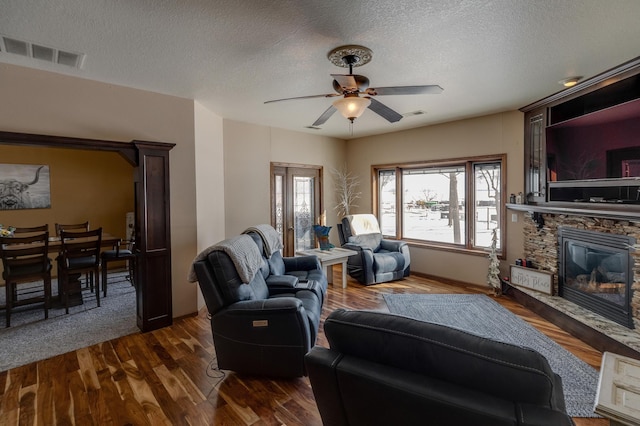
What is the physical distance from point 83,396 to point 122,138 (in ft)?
8.19

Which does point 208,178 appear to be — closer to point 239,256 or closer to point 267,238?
point 267,238

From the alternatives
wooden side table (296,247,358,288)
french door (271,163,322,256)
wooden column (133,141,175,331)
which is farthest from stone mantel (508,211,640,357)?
wooden column (133,141,175,331)

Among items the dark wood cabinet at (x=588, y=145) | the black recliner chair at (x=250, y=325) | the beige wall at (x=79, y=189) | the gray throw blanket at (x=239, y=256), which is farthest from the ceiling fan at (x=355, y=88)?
the beige wall at (x=79, y=189)

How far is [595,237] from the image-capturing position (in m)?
3.52

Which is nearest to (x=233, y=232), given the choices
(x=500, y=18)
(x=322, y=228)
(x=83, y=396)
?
(x=322, y=228)

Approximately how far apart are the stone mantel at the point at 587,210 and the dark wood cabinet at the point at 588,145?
0.04 feet

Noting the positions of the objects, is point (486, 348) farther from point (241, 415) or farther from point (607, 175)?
point (607, 175)

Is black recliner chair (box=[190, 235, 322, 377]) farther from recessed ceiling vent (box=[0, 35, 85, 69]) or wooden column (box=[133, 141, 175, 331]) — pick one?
recessed ceiling vent (box=[0, 35, 85, 69])

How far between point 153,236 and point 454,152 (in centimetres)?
468

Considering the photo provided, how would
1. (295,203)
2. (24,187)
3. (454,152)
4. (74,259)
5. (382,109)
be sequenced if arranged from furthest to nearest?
(295,203)
(24,187)
(454,152)
(74,259)
(382,109)

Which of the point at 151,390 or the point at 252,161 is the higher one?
the point at 252,161

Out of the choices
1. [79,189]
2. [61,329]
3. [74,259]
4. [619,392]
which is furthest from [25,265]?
[619,392]

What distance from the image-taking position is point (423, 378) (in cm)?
124

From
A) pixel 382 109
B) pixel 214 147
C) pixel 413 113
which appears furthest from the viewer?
pixel 413 113
